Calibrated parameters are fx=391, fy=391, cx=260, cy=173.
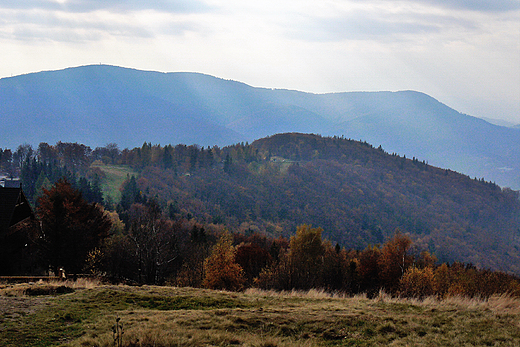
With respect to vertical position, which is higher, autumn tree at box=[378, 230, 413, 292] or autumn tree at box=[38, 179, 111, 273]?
autumn tree at box=[38, 179, 111, 273]

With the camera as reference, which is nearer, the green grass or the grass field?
the grass field

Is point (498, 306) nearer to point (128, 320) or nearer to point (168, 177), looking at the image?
point (128, 320)

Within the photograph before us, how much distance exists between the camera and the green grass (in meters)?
145

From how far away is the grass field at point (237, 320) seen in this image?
10.7 m

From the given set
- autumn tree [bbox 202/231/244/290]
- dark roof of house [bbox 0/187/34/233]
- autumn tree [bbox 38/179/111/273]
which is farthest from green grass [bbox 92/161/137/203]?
autumn tree [bbox 202/231/244/290]

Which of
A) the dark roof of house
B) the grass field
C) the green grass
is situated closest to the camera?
the grass field

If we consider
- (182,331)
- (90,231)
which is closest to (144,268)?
(90,231)

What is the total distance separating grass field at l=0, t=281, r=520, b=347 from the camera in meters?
10.7

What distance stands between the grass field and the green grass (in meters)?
127

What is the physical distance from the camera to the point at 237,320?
12867 millimetres

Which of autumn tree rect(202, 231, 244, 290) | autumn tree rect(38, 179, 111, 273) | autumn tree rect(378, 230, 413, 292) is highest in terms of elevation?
autumn tree rect(38, 179, 111, 273)

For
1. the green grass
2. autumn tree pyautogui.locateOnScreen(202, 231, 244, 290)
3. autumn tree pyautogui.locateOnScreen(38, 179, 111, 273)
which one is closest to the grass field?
autumn tree pyautogui.locateOnScreen(202, 231, 244, 290)

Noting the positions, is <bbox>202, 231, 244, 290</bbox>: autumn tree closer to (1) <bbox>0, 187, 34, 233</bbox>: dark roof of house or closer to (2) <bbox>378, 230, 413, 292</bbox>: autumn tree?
(1) <bbox>0, 187, 34, 233</bbox>: dark roof of house

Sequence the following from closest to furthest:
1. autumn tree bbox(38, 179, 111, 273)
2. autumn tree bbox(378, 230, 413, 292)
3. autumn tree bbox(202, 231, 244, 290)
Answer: autumn tree bbox(202, 231, 244, 290)
autumn tree bbox(38, 179, 111, 273)
autumn tree bbox(378, 230, 413, 292)
